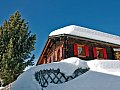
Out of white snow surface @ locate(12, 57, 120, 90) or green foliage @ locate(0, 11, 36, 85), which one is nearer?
white snow surface @ locate(12, 57, 120, 90)

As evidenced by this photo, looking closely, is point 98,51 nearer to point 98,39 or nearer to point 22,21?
point 98,39

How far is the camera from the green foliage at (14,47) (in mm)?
16859

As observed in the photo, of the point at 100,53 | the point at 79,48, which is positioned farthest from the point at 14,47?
the point at 100,53

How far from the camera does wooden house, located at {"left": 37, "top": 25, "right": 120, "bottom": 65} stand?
18141 mm

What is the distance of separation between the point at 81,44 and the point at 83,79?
30.4ft

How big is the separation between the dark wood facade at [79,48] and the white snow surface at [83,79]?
5.66m

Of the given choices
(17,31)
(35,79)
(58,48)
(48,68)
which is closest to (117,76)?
(48,68)

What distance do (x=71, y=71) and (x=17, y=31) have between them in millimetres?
9929

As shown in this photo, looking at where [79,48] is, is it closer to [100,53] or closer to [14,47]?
[100,53]

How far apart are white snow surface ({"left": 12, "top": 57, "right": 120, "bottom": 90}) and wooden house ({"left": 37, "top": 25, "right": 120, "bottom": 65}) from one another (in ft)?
18.7

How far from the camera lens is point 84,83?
970 cm

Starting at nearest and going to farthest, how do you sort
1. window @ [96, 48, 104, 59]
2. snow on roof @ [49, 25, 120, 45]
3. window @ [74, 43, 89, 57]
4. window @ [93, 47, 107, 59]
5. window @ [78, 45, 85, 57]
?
window @ [74, 43, 89, 57] < snow on roof @ [49, 25, 120, 45] < window @ [78, 45, 85, 57] < window @ [93, 47, 107, 59] < window @ [96, 48, 104, 59]

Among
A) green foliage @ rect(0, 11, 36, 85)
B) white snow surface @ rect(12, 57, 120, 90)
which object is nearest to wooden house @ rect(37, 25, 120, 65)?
green foliage @ rect(0, 11, 36, 85)

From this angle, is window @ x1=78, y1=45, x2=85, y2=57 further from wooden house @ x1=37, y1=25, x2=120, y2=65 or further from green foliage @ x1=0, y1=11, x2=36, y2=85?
green foliage @ x1=0, y1=11, x2=36, y2=85
